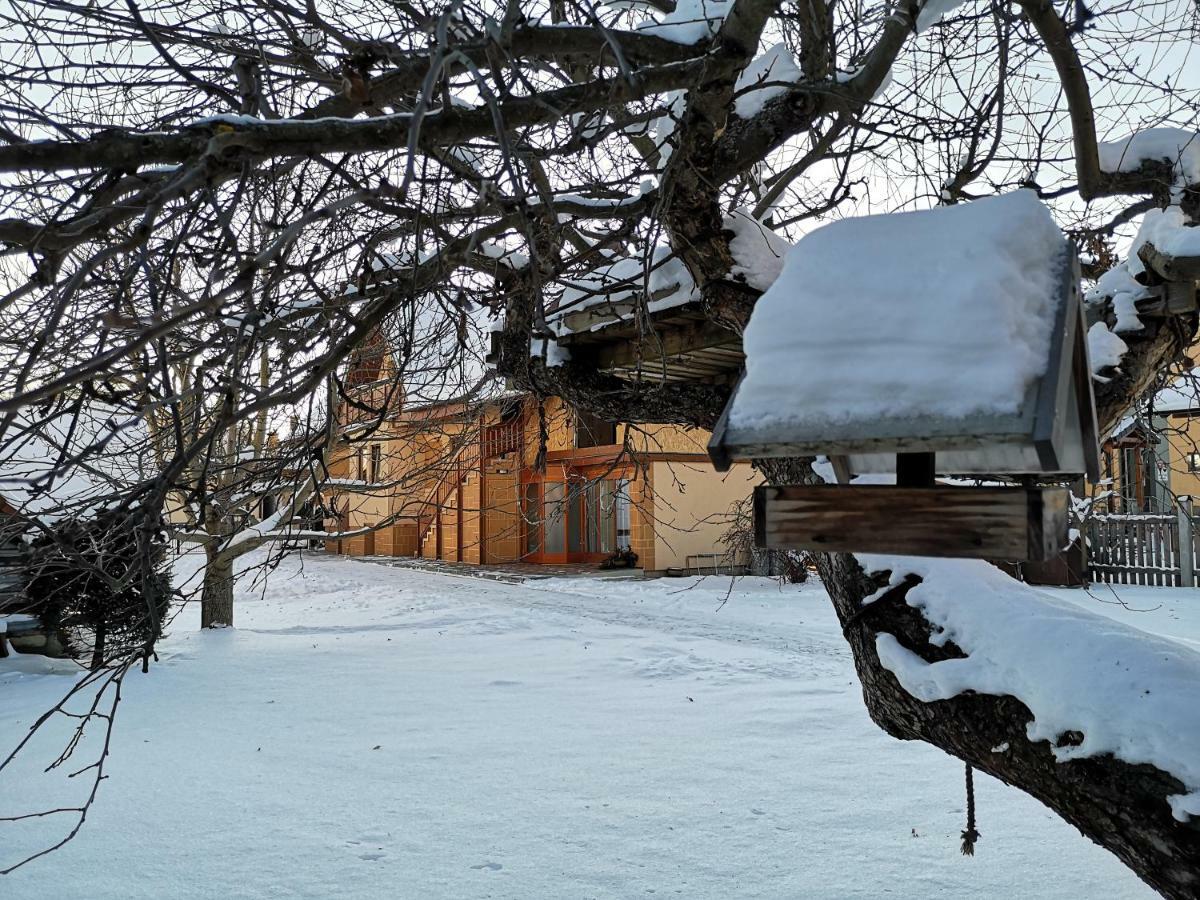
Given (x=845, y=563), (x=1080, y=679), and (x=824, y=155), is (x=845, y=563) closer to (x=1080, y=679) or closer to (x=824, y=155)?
(x=1080, y=679)

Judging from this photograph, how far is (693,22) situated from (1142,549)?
47.6 ft

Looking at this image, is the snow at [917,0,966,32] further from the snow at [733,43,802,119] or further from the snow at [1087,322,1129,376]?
the snow at [1087,322,1129,376]

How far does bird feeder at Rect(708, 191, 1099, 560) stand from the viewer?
1.68 metres

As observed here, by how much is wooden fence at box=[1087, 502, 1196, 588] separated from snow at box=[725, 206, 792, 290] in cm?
1215

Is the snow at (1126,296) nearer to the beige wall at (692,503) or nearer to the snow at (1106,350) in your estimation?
the snow at (1106,350)

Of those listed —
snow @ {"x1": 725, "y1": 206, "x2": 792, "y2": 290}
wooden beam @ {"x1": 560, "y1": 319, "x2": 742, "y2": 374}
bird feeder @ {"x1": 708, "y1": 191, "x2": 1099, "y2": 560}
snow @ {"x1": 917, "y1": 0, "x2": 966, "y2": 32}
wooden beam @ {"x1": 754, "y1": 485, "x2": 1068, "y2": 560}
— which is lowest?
wooden beam @ {"x1": 754, "y1": 485, "x2": 1068, "y2": 560}

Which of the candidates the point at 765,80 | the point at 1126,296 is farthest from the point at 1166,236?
the point at 765,80

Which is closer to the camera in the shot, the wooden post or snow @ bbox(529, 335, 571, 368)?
snow @ bbox(529, 335, 571, 368)

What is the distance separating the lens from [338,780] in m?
5.57

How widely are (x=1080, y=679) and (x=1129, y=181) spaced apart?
2.95 m

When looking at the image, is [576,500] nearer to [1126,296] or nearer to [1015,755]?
[1126,296]

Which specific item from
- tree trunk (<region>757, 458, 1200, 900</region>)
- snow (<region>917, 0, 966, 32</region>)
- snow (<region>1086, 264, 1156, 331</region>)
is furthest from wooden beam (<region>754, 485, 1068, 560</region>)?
snow (<region>917, 0, 966, 32</region>)

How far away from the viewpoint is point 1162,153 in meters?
4.16

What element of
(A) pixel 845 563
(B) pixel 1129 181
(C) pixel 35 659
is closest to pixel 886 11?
(B) pixel 1129 181
